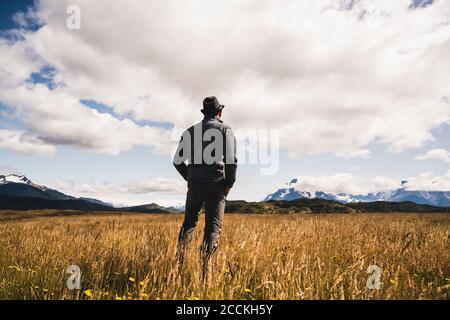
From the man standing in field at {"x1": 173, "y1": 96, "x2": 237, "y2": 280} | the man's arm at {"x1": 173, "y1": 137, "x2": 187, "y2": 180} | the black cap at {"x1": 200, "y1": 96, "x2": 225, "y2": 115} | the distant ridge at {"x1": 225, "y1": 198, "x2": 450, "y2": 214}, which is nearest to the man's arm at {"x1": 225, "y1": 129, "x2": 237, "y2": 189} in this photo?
the man standing in field at {"x1": 173, "y1": 96, "x2": 237, "y2": 280}

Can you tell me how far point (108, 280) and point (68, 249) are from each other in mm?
2094

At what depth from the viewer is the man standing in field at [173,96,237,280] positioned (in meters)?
4.71

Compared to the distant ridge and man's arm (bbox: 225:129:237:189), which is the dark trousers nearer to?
man's arm (bbox: 225:129:237:189)

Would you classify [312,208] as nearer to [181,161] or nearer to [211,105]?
[181,161]

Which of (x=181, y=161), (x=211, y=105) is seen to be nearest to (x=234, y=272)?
(x=181, y=161)

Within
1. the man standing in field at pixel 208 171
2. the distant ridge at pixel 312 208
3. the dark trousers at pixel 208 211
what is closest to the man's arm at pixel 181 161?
the man standing in field at pixel 208 171

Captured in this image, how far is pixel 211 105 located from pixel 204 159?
0.93m

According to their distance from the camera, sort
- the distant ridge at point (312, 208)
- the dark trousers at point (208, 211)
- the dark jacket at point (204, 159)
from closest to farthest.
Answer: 1. the dark trousers at point (208, 211)
2. the dark jacket at point (204, 159)
3. the distant ridge at point (312, 208)

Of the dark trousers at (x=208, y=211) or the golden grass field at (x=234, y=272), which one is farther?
the dark trousers at (x=208, y=211)

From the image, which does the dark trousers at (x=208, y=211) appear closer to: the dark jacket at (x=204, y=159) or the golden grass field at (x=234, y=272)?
the dark jacket at (x=204, y=159)

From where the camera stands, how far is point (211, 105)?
5117 mm

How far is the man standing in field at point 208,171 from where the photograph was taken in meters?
4.71
